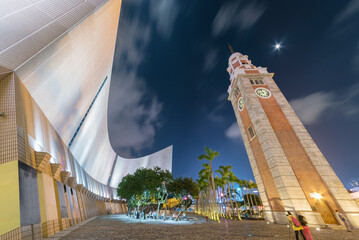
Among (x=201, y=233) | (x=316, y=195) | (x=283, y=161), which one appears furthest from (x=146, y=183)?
(x=316, y=195)

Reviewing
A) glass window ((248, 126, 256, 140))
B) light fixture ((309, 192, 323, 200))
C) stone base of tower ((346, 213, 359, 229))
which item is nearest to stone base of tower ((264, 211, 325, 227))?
light fixture ((309, 192, 323, 200))

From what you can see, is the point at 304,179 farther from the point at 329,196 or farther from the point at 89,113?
the point at 89,113

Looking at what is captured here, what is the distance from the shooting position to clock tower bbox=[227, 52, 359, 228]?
15102 millimetres

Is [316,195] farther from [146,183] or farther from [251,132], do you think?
[146,183]

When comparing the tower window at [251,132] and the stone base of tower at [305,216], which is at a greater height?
the tower window at [251,132]

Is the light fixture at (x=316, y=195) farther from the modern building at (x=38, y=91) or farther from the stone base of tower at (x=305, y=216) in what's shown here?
the modern building at (x=38, y=91)

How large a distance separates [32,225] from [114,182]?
2838 inches

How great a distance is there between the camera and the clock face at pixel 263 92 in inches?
856

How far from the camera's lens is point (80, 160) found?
32469mm

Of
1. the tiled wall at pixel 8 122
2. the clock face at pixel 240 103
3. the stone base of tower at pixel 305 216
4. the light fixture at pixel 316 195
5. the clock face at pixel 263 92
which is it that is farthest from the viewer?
the clock face at pixel 240 103

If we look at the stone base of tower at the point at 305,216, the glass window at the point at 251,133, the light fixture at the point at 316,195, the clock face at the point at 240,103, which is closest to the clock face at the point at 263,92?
the clock face at the point at 240,103

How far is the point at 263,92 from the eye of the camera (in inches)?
866

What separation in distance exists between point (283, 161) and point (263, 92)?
29.4 feet

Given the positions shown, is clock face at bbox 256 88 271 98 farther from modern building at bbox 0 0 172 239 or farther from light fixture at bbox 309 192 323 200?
modern building at bbox 0 0 172 239
